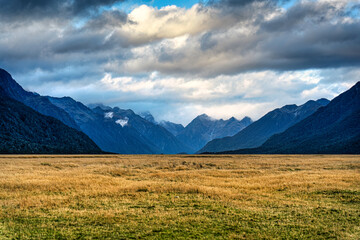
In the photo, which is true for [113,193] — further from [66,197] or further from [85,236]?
[85,236]

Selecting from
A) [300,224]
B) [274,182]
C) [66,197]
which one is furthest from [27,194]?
[274,182]

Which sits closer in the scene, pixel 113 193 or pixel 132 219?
pixel 132 219

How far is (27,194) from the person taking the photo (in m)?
29.4

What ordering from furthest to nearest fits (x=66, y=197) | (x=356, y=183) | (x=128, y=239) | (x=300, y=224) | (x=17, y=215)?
1. (x=356, y=183)
2. (x=66, y=197)
3. (x=17, y=215)
4. (x=300, y=224)
5. (x=128, y=239)

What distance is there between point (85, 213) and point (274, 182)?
23.8 m

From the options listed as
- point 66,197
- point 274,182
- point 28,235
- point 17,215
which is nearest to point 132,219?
point 28,235

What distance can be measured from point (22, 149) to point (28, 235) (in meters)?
180

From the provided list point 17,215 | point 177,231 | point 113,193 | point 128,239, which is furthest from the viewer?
point 113,193

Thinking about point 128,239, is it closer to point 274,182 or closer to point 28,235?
point 28,235

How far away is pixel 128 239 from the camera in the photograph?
1655 centimetres

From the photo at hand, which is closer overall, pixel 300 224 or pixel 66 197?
pixel 300 224

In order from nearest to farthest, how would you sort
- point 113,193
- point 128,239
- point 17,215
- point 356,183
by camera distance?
point 128,239, point 17,215, point 113,193, point 356,183

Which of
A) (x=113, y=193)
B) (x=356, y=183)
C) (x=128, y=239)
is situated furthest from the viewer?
(x=356, y=183)

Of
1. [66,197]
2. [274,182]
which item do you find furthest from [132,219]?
[274,182]
